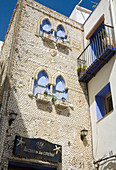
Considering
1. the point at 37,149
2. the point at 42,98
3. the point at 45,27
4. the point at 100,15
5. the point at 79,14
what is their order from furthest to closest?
the point at 79,14 → the point at 45,27 → the point at 100,15 → the point at 42,98 → the point at 37,149

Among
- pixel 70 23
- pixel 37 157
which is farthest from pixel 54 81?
pixel 70 23

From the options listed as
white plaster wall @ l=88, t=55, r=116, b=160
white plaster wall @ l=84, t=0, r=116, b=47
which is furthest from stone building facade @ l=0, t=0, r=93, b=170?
white plaster wall @ l=84, t=0, r=116, b=47

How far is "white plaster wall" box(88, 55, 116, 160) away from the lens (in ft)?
23.8

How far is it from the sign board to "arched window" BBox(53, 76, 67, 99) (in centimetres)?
210

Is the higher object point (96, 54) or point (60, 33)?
point (60, 33)

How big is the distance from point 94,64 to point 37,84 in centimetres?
232

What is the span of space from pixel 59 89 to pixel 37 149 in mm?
2749

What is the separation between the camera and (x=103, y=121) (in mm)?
7836

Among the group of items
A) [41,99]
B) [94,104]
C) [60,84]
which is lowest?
[41,99]

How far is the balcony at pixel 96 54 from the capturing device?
8086 millimetres

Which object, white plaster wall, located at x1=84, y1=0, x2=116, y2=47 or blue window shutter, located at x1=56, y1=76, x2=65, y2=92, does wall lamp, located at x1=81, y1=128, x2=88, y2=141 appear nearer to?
blue window shutter, located at x1=56, y1=76, x2=65, y2=92

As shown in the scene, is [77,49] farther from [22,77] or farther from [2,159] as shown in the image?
[2,159]

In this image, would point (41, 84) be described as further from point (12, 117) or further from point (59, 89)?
point (12, 117)

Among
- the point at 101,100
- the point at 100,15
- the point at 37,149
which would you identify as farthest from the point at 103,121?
the point at 100,15
